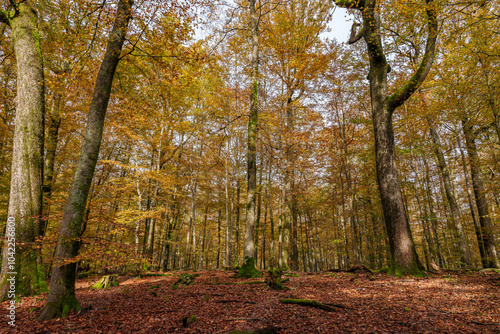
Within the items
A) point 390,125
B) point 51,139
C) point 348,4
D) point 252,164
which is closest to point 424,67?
point 390,125

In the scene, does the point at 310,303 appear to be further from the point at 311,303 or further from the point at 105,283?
the point at 105,283

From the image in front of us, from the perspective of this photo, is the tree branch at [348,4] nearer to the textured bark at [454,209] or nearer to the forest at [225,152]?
the forest at [225,152]

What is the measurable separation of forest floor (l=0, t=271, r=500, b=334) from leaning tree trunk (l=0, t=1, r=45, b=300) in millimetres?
794

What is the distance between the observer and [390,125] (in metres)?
8.10

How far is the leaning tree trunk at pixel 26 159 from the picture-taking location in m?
5.52

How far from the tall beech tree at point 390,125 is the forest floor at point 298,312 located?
4.05 ft

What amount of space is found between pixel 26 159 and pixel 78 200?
2999mm

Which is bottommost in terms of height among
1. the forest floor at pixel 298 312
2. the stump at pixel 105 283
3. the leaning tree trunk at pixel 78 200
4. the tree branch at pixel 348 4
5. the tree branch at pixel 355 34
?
the stump at pixel 105 283

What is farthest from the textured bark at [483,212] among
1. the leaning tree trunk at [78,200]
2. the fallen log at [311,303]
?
the leaning tree trunk at [78,200]

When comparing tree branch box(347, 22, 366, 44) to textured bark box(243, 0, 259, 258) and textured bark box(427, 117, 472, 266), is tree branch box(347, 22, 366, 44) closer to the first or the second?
textured bark box(243, 0, 259, 258)

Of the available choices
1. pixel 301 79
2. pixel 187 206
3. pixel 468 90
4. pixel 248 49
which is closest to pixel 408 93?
pixel 468 90

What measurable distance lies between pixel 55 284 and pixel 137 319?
5.66 ft

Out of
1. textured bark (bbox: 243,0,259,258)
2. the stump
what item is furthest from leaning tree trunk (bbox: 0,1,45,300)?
textured bark (bbox: 243,0,259,258)

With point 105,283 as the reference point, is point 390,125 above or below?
above
